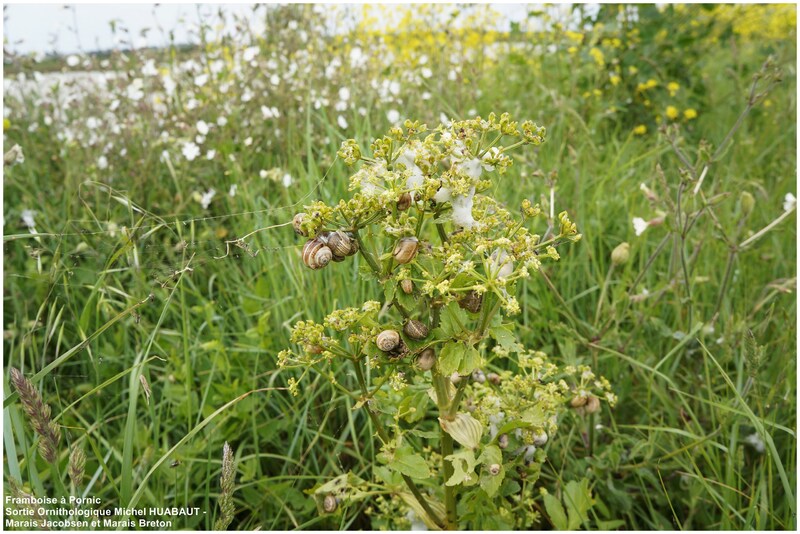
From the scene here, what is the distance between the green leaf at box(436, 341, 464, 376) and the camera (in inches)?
43.1

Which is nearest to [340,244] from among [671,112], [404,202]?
[404,202]

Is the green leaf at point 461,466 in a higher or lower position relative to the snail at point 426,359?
lower

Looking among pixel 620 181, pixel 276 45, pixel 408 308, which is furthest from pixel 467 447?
pixel 276 45

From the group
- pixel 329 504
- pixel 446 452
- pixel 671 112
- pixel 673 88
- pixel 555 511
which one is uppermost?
pixel 673 88

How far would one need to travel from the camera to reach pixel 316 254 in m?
1.08

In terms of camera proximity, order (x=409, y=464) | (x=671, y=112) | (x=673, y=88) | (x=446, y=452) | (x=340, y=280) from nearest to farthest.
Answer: (x=409, y=464)
(x=446, y=452)
(x=340, y=280)
(x=671, y=112)
(x=673, y=88)

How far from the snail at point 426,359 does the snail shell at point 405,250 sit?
172 mm

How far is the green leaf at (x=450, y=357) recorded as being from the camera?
110 cm

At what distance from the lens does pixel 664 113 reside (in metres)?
3.79

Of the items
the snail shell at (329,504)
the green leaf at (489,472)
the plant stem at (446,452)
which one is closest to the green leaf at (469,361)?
the plant stem at (446,452)

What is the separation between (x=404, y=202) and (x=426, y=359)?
Answer: 0.28 m

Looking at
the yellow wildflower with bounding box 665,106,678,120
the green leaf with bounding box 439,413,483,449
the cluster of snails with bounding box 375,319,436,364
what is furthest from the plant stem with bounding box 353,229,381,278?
the yellow wildflower with bounding box 665,106,678,120

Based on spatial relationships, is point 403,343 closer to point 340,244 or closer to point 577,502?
point 340,244

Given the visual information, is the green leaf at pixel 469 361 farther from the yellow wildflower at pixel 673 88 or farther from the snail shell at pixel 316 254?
the yellow wildflower at pixel 673 88
